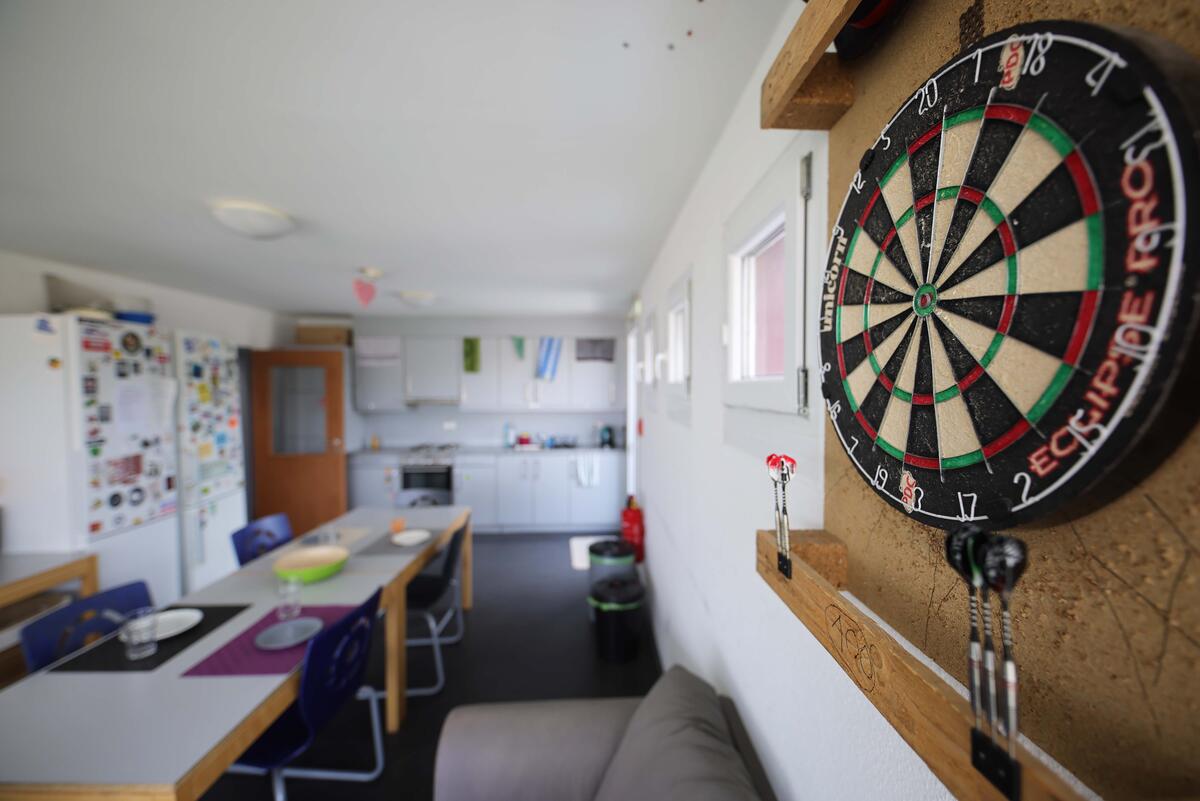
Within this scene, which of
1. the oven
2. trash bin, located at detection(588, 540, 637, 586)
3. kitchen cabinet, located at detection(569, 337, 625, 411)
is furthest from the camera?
kitchen cabinet, located at detection(569, 337, 625, 411)

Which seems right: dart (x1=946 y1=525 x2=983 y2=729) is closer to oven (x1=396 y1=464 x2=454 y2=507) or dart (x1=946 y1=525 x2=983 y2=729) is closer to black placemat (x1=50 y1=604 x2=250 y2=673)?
black placemat (x1=50 y1=604 x2=250 y2=673)

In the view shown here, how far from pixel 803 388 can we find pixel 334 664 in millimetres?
Answer: 1670

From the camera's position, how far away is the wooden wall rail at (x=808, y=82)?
1.90ft

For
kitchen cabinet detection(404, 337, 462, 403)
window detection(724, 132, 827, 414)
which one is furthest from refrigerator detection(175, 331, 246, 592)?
window detection(724, 132, 827, 414)

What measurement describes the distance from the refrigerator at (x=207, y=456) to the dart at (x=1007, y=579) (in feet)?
14.5

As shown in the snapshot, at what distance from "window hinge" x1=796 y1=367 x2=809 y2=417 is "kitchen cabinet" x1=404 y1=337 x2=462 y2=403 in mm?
4764

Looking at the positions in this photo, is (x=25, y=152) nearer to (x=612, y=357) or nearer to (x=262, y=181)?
(x=262, y=181)

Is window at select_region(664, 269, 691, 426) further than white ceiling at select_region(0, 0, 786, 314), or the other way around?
window at select_region(664, 269, 691, 426)

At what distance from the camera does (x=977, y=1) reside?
479 mm

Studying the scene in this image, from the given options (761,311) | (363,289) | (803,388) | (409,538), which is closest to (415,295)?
(363,289)

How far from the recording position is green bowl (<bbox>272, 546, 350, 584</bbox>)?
6.33ft

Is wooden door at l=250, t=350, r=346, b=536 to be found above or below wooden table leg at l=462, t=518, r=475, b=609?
above

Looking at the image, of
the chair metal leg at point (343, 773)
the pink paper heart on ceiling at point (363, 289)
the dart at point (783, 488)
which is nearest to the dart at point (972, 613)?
the dart at point (783, 488)

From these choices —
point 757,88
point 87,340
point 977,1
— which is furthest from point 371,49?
point 87,340
